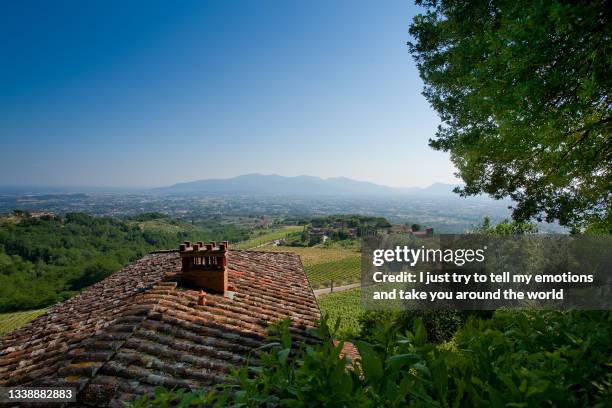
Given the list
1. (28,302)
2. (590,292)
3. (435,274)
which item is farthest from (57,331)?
(28,302)

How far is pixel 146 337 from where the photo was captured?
438 cm

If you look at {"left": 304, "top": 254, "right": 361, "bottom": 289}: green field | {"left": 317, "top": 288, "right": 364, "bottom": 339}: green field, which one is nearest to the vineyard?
{"left": 304, "top": 254, "right": 361, "bottom": 289}: green field

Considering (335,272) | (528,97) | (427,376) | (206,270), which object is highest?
(528,97)

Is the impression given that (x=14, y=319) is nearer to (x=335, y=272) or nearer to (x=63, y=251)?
(x=63, y=251)

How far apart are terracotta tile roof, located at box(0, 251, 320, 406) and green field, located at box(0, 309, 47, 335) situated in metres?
53.0

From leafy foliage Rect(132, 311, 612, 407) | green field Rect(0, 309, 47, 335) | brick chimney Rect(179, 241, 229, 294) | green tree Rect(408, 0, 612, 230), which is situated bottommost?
green field Rect(0, 309, 47, 335)

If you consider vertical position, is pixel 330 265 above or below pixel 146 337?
below

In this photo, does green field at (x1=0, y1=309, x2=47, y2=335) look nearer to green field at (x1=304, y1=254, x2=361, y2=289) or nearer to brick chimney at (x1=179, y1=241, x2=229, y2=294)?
green field at (x1=304, y1=254, x2=361, y2=289)

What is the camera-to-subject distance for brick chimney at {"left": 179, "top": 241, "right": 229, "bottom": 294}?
21.0ft

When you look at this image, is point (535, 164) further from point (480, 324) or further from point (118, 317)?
point (118, 317)

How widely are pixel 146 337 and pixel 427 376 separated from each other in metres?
4.23

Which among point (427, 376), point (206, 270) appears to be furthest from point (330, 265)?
point (427, 376)

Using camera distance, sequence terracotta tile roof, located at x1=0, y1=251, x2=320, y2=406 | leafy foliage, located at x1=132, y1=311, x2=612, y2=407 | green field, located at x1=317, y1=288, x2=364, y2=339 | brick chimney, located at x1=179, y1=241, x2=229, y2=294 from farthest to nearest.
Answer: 1. green field, located at x1=317, y1=288, x2=364, y2=339
2. brick chimney, located at x1=179, y1=241, x2=229, y2=294
3. terracotta tile roof, located at x1=0, y1=251, x2=320, y2=406
4. leafy foliage, located at x1=132, y1=311, x2=612, y2=407

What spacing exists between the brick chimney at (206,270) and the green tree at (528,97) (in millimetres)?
5396
